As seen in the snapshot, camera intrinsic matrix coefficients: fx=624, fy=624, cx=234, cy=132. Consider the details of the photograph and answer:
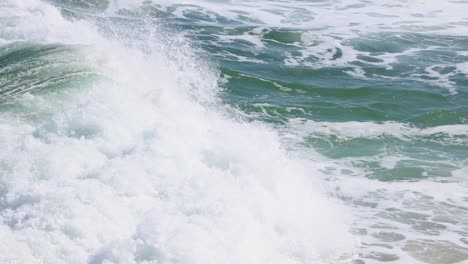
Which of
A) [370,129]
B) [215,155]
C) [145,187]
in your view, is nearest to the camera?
[145,187]

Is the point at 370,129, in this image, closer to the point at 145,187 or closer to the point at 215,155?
the point at 215,155

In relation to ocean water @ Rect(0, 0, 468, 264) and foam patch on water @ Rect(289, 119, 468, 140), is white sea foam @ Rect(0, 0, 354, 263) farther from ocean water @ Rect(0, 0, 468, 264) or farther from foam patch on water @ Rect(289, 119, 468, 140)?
foam patch on water @ Rect(289, 119, 468, 140)

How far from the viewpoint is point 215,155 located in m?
6.77

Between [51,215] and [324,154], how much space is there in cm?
569

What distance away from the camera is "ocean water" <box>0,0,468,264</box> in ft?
17.1

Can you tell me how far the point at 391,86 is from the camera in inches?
562

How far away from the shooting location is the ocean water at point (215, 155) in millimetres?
5223

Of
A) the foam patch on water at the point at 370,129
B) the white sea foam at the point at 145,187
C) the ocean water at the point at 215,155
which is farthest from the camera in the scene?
the foam patch on water at the point at 370,129

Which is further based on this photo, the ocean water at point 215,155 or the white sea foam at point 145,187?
the ocean water at point 215,155

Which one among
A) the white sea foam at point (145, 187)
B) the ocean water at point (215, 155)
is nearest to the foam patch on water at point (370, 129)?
the ocean water at point (215, 155)

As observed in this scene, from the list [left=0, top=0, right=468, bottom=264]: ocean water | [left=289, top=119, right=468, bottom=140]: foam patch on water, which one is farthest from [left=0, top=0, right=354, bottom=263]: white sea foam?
[left=289, top=119, right=468, bottom=140]: foam patch on water

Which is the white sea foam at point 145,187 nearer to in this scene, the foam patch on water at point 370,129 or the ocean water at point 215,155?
the ocean water at point 215,155

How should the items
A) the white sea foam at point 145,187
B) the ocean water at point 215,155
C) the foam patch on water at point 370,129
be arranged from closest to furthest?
the white sea foam at point 145,187 → the ocean water at point 215,155 → the foam patch on water at point 370,129

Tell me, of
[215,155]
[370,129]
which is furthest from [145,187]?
[370,129]
